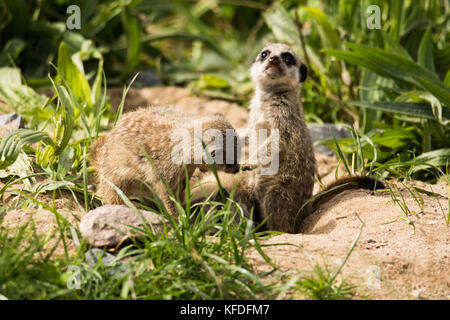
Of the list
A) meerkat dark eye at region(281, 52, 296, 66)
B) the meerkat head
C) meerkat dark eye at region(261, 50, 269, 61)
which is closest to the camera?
the meerkat head

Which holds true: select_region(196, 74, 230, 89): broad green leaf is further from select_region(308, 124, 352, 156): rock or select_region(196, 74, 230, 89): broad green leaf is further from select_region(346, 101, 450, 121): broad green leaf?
select_region(346, 101, 450, 121): broad green leaf

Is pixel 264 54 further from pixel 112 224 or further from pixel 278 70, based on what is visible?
pixel 112 224

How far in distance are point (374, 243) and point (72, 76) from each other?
2.68 meters

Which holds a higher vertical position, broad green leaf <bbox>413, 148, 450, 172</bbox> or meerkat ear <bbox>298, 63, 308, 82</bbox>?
meerkat ear <bbox>298, 63, 308, 82</bbox>

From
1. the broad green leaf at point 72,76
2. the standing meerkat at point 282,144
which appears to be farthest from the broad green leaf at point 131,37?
the standing meerkat at point 282,144

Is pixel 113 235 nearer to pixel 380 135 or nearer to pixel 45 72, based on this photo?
pixel 380 135

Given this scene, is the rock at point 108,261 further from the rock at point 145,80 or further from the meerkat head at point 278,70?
the rock at point 145,80

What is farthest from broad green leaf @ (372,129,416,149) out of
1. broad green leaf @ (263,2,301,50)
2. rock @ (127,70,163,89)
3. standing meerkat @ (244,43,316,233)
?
rock @ (127,70,163,89)

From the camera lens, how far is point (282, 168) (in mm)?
3549

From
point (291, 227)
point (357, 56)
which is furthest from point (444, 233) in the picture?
point (357, 56)

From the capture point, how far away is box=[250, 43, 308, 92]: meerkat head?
367cm

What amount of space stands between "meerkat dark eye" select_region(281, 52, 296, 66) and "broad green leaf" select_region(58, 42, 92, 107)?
152 centimetres

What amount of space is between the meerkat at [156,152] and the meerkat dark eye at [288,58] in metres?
0.76

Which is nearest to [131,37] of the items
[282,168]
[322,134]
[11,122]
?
[11,122]
